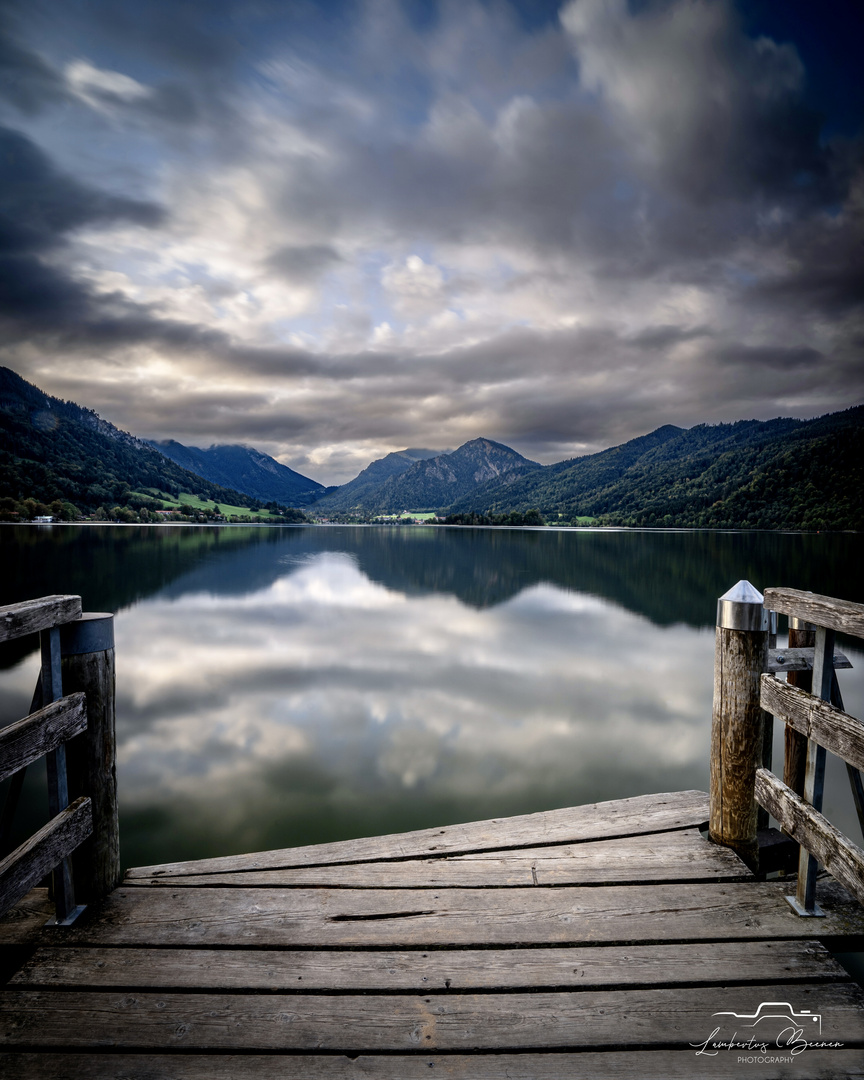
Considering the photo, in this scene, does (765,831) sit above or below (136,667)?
above

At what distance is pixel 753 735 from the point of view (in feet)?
12.4

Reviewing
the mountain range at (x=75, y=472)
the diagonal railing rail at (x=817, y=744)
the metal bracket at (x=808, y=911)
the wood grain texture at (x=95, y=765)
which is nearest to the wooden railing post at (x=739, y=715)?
the diagonal railing rail at (x=817, y=744)

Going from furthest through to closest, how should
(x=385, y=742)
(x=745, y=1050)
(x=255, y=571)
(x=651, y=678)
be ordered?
(x=255, y=571)
(x=651, y=678)
(x=385, y=742)
(x=745, y=1050)

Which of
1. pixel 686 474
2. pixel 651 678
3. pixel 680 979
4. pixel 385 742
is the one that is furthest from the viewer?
pixel 686 474

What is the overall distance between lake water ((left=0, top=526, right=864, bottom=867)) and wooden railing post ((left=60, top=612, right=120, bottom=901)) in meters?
2.89

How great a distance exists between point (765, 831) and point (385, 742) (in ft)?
19.7

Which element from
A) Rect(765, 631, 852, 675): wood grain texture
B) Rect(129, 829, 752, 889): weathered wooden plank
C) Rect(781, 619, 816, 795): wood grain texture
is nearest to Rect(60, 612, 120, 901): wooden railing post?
Rect(129, 829, 752, 889): weathered wooden plank

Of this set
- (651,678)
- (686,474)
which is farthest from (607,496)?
(651,678)

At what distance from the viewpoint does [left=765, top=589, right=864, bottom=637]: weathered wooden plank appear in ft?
8.96

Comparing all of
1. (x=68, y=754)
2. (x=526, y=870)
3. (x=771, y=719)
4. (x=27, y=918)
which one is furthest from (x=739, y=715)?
(x=27, y=918)

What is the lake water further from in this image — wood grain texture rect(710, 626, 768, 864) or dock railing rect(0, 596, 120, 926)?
wood grain texture rect(710, 626, 768, 864)

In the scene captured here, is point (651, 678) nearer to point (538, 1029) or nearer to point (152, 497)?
point (538, 1029)

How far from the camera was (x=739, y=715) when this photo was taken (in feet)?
12.5

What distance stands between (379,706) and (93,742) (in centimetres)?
770
